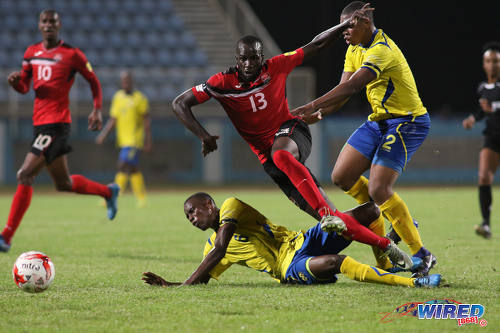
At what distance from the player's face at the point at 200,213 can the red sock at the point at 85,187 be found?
3313mm

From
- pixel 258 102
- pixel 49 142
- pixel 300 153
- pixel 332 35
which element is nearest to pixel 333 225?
pixel 300 153

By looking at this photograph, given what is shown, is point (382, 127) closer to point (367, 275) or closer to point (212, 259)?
point (367, 275)

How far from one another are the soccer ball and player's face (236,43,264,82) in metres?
2.04

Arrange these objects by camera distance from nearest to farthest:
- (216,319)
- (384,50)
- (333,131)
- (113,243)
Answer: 1. (216,319)
2. (384,50)
3. (113,243)
4. (333,131)

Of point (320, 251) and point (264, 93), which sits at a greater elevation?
point (264, 93)

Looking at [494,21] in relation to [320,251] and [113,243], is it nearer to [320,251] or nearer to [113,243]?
A: [113,243]

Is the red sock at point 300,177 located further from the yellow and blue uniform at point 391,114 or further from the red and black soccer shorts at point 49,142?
the red and black soccer shorts at point 49,142

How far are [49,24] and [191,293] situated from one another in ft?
13.0

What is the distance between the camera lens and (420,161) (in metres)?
21.8

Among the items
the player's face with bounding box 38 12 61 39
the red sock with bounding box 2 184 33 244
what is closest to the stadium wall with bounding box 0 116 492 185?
the player's face with bounding box 38 12 61 39

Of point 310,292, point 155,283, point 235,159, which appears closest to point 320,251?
point 310,292

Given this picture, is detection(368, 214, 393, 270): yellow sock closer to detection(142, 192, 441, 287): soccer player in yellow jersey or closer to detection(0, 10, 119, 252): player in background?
detection(142, 192, 441, 287): soccer player in yellow jersey

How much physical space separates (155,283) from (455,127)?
17970 mm

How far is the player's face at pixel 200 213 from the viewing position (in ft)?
17.2
